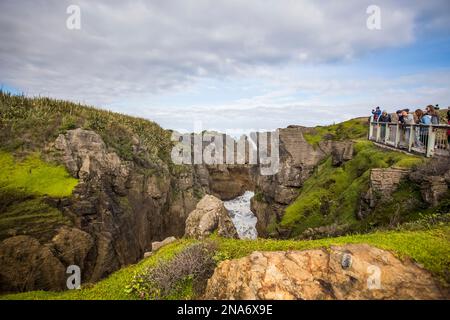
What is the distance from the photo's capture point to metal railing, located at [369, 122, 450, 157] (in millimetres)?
16203

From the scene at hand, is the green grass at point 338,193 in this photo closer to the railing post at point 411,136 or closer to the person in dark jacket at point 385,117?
the railing post at point 411,136

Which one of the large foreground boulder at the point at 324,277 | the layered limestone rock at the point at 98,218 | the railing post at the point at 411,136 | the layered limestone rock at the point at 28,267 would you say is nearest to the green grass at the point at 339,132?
the railing post at the point at 411,136

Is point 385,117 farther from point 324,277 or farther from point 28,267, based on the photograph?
point 28,267

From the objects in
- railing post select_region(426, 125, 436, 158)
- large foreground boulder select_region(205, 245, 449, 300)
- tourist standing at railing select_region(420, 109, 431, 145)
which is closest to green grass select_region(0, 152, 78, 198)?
large foreground boulder select_region(205, 245, 449, 300)

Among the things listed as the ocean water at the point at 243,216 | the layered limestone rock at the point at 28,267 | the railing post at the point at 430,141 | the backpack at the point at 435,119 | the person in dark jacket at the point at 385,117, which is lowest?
the ocean water at the point at 243,216

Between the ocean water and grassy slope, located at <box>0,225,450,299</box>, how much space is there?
96.1 ft

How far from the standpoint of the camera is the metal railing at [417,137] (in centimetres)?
1620

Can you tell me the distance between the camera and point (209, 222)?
14.1 meters

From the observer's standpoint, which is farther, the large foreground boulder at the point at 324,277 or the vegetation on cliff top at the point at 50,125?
the vegetation on cliff top at the point at 50,125

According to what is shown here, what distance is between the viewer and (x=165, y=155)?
159 ft

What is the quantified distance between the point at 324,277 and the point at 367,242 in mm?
2358

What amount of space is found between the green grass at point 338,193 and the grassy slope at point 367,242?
12.6 m

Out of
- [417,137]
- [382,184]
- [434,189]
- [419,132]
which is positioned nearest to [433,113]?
[419,132]
